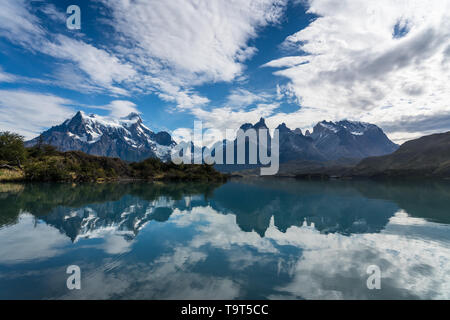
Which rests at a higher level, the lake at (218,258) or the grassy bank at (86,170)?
the grassy bank at (86,170)

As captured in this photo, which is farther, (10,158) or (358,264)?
(10,158)

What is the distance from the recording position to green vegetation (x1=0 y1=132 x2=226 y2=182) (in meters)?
87.6

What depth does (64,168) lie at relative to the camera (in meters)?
96.2

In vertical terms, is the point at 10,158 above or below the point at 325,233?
above

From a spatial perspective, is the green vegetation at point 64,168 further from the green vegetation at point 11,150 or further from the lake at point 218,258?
the lake at point 218,258

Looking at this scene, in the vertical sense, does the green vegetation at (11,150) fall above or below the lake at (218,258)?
above

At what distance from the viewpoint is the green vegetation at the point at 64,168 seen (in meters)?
87.6

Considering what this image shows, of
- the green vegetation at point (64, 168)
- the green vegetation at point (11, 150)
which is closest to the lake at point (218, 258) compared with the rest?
the green vegetation at point (64, 168)

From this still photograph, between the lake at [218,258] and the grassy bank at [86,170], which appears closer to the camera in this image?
the lake at [218,258]
